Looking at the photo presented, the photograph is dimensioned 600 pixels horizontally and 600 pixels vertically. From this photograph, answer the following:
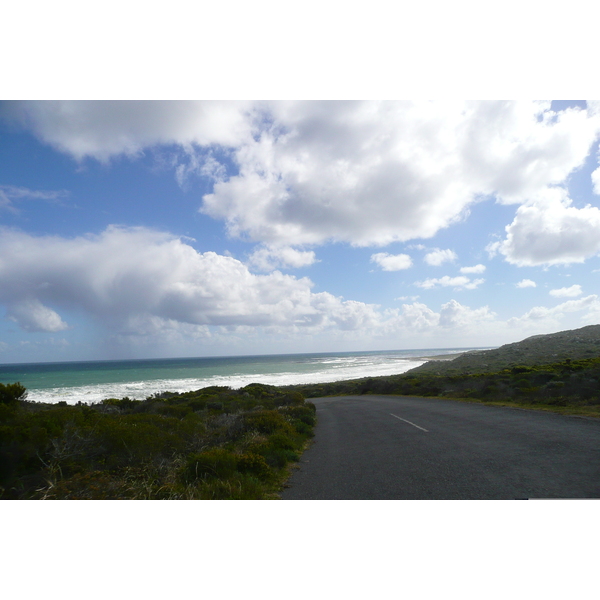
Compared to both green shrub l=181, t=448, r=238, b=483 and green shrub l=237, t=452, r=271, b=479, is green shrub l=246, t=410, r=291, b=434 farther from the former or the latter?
green shrub l=181, t=448, r=238, b=483

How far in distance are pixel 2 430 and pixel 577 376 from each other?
76.2 ft

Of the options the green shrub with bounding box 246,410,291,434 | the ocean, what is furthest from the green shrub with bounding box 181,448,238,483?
the ocean

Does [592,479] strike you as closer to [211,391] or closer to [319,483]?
[319,483]

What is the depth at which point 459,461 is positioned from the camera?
7.57 meters

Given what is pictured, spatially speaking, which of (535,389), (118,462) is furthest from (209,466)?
(535,389)

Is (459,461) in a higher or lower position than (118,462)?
lower

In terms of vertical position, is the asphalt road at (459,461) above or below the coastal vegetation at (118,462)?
below

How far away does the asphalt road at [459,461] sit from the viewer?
5.86 meters

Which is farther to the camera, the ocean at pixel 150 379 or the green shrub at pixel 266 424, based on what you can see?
the ocean at pixel 150 379

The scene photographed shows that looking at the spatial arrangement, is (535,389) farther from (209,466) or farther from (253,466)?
(209,466)

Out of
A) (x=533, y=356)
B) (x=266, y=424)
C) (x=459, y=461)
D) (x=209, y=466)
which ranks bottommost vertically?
(x=459, y=461)

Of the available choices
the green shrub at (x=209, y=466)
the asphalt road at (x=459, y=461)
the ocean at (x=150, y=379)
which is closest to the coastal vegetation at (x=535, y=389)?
the asphalt road at (x=459, y=461)

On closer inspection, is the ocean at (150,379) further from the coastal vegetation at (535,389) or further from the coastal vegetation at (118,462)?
the coastal vegetation at (535,389)

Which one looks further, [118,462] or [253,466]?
[253,466]
